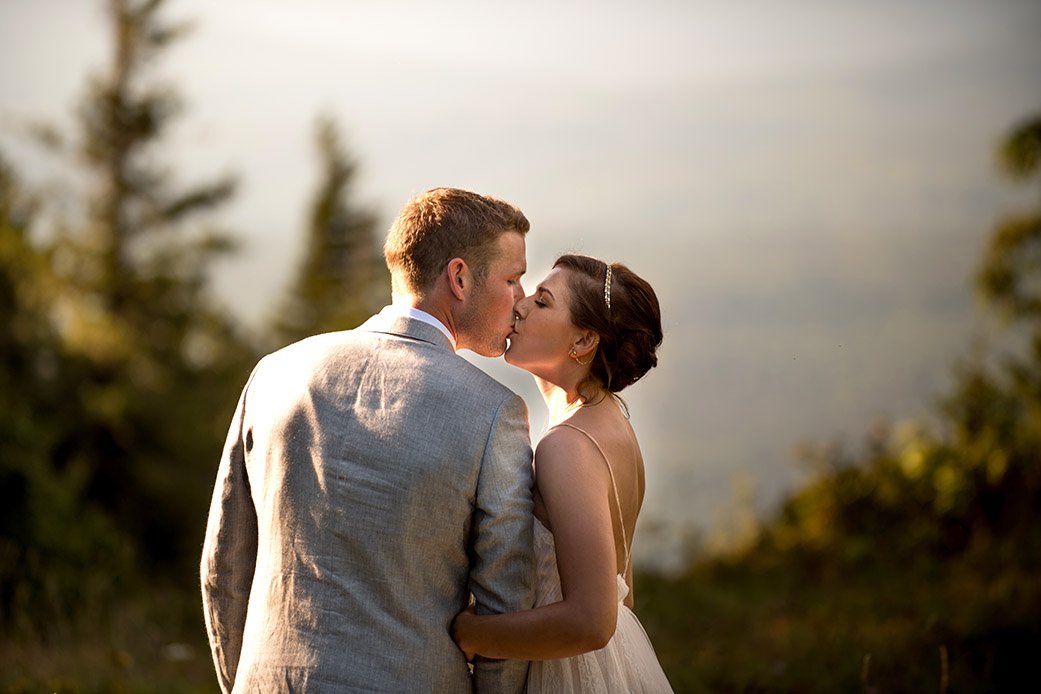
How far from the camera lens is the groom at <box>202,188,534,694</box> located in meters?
2.24

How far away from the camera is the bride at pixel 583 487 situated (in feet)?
7.56

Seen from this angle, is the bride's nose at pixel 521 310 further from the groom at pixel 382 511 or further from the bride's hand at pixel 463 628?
the bride's hand at pixel 463 628

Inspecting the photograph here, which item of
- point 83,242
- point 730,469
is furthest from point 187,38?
point 730,469

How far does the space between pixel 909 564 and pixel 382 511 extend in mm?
6019

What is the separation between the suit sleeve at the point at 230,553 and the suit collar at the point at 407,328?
1.36 ft

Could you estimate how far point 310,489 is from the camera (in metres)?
2.29

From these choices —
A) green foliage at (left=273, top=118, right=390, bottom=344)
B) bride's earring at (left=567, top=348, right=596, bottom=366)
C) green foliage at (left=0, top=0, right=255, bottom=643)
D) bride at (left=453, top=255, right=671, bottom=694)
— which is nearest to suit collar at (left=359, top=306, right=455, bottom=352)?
bride at (left=453, top=255, right=671, bottom=694)

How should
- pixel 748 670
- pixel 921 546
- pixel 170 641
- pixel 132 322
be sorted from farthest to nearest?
1. pixel 132 322
2. pixel 921 546
3. pixel 170 641
4. pixel 748 670

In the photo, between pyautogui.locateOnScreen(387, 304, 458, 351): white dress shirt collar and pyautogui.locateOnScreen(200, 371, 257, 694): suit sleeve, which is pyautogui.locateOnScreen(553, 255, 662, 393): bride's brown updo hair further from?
pyautogui.locateOnScreen(200, 371, 257, 694): suit sleeve

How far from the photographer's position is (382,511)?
2.24 m

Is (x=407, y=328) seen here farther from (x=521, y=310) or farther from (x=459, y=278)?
(x=521, y=310)

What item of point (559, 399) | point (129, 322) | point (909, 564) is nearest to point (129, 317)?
point (129, 322)

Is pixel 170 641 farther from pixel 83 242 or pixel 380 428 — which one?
pixel 83 242

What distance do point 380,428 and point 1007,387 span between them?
23.7 feet
